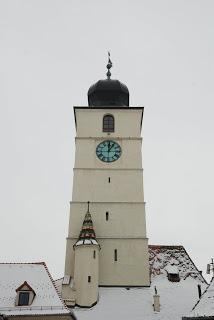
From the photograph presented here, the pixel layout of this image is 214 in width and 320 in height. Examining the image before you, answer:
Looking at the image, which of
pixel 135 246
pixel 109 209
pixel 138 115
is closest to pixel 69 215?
pixel 109 209

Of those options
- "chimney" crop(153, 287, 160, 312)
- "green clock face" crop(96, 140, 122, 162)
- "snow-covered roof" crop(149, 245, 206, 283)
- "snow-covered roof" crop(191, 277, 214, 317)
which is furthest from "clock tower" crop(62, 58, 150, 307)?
"snow-covered roof" crop(191, 277, 214, 317)

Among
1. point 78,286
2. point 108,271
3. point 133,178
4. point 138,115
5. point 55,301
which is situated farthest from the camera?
point 138,115

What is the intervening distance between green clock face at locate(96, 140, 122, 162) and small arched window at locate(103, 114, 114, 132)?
113cm

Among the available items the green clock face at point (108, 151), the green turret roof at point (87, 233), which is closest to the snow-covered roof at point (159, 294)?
the green turret roof at point (87, 233)

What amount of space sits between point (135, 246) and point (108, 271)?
2.29 metres

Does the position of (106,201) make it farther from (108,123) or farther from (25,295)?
(25,295)

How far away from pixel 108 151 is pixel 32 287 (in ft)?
38.3

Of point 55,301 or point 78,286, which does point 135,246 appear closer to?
point 78,286

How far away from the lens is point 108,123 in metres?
Result: 33.3

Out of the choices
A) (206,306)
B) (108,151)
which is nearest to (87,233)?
(108,151)

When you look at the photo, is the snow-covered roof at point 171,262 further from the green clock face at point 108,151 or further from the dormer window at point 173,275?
the green clock face at point 108,151

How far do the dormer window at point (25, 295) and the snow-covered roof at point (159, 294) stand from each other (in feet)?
10.3

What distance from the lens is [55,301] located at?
2294 cm

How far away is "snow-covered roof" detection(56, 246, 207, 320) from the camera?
2459cm
